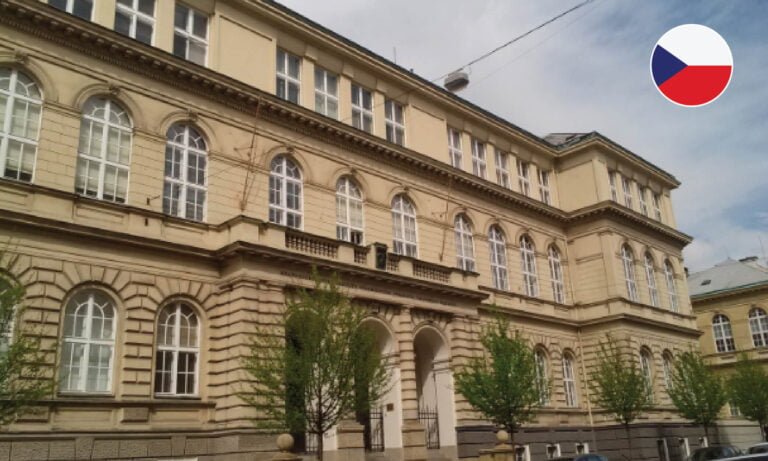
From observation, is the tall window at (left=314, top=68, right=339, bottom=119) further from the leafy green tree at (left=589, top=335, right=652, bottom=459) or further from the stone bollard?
the leafy green tree at (left=589, top=335, right=652, bottom=459)

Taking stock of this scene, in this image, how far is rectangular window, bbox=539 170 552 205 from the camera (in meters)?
43.3

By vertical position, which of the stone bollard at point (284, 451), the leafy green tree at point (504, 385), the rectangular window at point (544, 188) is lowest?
the stone bollard at point (284, 451)

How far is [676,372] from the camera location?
43.9 m

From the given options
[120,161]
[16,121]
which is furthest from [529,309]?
[16,121]

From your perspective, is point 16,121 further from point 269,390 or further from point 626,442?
point 626,442

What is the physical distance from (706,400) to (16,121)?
36452 millimetres

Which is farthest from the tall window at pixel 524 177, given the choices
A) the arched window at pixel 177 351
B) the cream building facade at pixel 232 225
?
the arched window at pixel 177 351

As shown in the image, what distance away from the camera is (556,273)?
42.2 metres

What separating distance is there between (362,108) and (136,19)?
1102 centimetres

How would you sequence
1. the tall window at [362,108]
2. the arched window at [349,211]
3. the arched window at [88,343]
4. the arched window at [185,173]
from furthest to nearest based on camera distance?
1. the tall window at [362,108]
2. the arched window at [349,211]
3. the arched window at [185,173]
4. the arched window at [88,343]

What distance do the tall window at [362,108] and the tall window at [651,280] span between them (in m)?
22.9

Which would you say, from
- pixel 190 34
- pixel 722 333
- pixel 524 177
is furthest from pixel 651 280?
pixel 190 34

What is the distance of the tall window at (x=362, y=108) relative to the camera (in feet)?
105

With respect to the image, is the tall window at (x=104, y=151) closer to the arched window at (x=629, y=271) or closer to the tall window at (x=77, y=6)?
the tall window at (x=77, y=6)
